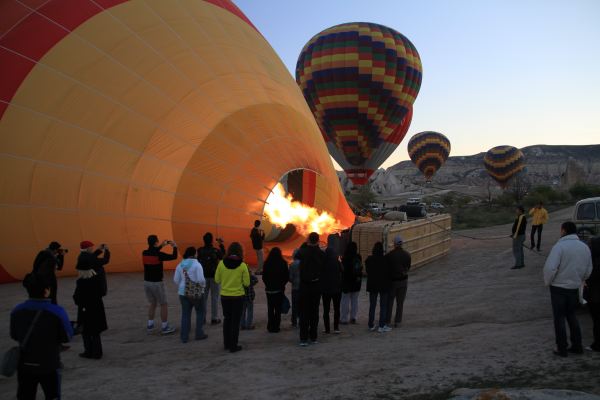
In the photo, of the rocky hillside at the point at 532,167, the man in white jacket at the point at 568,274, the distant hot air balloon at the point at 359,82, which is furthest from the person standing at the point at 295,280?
the rocky hillside at the point at 532,167

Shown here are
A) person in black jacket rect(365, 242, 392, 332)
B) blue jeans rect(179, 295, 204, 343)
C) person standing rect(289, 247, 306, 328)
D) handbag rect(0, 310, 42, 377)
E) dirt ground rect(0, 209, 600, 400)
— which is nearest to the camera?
handbag rect(0, 310, 42, 377)

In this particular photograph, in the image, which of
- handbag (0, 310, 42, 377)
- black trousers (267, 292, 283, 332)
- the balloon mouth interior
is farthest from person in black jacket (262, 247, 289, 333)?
the balloon mouth interior

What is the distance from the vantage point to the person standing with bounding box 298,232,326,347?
536 cm

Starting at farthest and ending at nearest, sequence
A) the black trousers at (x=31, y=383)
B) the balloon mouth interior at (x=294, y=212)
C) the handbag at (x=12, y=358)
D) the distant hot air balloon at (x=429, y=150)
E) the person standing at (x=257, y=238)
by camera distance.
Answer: the distant hot air balloon at (x=429, y=150) → the balloon mouth interior at (x=294, y=212) → the person standing at (x=257, y=238) → the black trousers at (x=31, y=383) → the handbag at (x=12, y=358)

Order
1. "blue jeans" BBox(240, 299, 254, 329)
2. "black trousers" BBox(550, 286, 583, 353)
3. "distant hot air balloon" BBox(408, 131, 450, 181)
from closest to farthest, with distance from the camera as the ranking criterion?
1. "black trousers" BBox(550, 286, 583, 353)
2. "blue jeans" BBox(240, 299, 254, 329)
3. "distant hot air balloon" BBox(408, 131, 450, 181)

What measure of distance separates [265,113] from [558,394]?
7466 mm

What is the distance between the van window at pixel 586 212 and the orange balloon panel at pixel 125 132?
541cm

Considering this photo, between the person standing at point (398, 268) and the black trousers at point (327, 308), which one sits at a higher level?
the person standing at point (398, 268)

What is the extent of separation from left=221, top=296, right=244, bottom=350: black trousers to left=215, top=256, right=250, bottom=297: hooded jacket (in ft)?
0.25

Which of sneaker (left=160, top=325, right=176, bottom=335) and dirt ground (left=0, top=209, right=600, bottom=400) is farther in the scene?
sneaker (left=160, top=325, right=176, bottom=335)

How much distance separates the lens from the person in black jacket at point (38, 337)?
3244 mm

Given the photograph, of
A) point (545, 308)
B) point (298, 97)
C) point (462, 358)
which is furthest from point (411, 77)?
point (462, 358)

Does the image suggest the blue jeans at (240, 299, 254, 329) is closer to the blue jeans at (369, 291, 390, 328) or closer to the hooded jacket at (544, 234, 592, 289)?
the blue jeans at (369, 291, 390, 328)

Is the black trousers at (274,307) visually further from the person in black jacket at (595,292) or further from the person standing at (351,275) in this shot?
the person in black jacket at (595,292)
